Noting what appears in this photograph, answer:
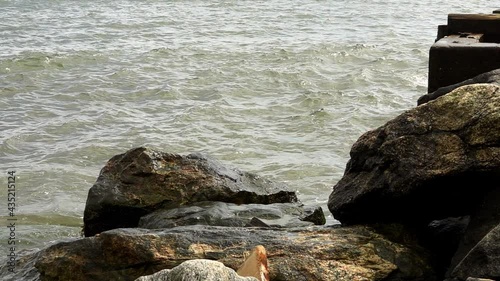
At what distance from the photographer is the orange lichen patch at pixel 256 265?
4820mm

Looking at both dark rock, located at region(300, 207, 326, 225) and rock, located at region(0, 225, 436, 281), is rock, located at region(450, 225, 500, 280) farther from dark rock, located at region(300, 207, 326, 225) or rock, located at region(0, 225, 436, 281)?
dark rock, located at region(300, 207, 326, 225)

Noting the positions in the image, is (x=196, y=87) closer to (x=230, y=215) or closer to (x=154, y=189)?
(x=154, y=189)

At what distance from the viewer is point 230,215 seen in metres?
6.34

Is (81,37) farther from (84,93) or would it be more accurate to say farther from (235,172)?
(235,172)

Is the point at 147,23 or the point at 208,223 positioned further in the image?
the point at 147,23

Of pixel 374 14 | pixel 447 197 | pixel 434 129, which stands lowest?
pixel 374 14

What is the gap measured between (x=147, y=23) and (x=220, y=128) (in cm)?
1129

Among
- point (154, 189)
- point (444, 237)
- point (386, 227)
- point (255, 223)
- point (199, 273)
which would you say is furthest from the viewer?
point (154, 189)

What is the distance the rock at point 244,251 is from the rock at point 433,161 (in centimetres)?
21

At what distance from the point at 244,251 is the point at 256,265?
1.45 feet

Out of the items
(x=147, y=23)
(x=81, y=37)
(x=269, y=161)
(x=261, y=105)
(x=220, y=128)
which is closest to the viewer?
(x=269, y=161)

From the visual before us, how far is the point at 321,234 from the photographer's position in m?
5.53

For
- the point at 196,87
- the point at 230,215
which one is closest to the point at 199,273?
the point at 230,215

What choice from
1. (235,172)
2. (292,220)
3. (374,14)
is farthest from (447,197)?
(374,14)
